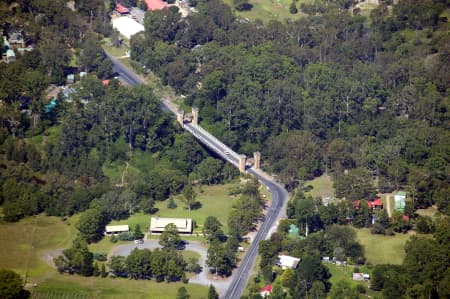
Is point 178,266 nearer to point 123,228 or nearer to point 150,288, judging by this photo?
point 150,288

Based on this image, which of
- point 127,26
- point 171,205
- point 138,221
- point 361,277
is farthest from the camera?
point 127,26

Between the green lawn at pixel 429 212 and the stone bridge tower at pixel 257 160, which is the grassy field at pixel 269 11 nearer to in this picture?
the stone bridge tower at pixel 257 160

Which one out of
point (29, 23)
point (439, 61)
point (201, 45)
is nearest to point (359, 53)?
point (439, 61)

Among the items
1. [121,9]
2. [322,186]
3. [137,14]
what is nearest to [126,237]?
[322,186]

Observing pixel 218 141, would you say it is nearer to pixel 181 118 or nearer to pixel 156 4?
pixel 181 118

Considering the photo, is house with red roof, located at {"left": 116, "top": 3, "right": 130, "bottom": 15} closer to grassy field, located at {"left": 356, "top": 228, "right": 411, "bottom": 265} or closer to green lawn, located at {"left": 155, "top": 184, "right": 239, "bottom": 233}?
green lawn, located at {"left": 155, "top": 184, "right": 239, "bottom": 233}

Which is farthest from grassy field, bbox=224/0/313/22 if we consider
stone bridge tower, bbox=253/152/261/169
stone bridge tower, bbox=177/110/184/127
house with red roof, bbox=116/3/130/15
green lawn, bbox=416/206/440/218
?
green lawn, bbox=416/206/440/218
